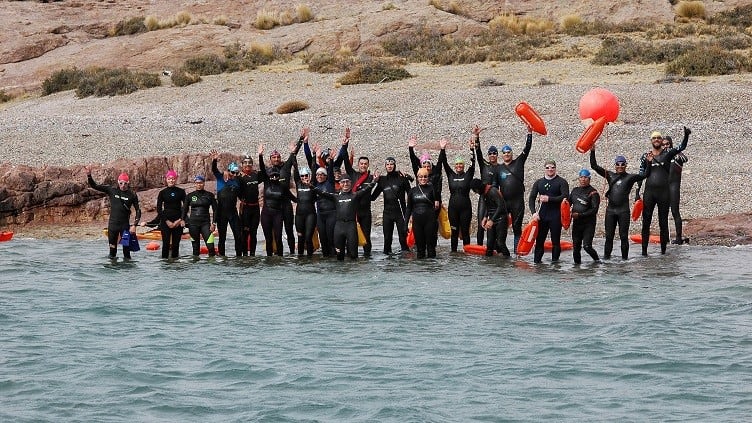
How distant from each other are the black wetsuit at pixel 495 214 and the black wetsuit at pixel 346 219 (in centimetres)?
177

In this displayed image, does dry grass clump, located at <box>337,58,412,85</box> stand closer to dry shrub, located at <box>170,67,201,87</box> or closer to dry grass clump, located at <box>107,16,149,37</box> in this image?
dry shrub, located at <box>170,67,201,87</box>

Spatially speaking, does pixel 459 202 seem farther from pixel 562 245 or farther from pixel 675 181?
pixel 675 181

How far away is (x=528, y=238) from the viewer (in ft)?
60.0

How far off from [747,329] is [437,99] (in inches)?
721

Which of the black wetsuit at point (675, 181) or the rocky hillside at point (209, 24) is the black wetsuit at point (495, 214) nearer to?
the black wetsuit at point (675, 181)

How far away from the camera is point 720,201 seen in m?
21.7

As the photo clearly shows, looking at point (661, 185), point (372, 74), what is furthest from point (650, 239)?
point (372, 74)

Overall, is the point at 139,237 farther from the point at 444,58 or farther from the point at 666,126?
the point at 444,58

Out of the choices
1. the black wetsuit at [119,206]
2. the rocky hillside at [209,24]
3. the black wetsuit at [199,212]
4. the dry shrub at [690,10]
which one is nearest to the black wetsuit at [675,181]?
the black wetsuit at [199,212]

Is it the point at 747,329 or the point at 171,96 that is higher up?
the point at 171,96

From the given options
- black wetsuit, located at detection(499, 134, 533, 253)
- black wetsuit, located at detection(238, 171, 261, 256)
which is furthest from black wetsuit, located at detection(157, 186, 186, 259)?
black wetsuit, located at detection(499, 134, 533, 253)

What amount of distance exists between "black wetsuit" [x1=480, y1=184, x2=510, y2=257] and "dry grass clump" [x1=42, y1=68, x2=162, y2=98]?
20.5 m

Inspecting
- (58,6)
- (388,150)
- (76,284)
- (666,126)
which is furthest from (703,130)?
(58,6)

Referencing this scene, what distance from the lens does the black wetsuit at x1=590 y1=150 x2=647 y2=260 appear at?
59.2ft
